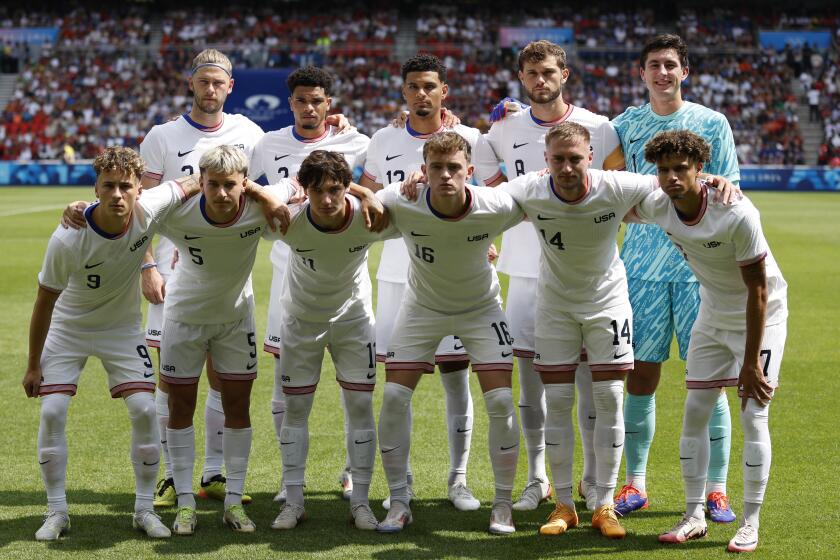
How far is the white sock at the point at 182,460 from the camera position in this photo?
18.4ft

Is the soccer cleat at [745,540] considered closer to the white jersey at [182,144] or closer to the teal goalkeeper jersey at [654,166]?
the teal goalkeeper jersey at [654,166]

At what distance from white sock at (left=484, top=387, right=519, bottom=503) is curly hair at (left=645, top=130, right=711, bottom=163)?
151 cm

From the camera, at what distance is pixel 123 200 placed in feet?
17.0

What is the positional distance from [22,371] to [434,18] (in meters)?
38.2

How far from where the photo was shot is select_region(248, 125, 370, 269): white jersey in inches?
253

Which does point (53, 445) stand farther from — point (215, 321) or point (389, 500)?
point (389, 500)

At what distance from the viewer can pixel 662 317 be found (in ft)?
19.7

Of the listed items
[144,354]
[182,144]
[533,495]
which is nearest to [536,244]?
[533,495]

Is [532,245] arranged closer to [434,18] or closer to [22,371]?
[22,371]

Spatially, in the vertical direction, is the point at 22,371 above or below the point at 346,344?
below

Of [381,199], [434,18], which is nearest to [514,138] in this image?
[381,199]

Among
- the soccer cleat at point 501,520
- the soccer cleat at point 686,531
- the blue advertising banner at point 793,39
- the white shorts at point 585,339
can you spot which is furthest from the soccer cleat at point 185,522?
the blue advertising banner at point 793,39

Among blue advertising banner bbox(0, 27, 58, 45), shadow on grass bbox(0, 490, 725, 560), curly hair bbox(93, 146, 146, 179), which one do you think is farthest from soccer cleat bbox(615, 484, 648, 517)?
blue advertising banner bbox(0, 27, 58, 45)

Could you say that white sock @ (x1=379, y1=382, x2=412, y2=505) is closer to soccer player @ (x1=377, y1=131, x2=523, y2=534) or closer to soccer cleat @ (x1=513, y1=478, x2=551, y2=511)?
soccer player @ (x1=377, y1=131, x2=523, y2=534)
